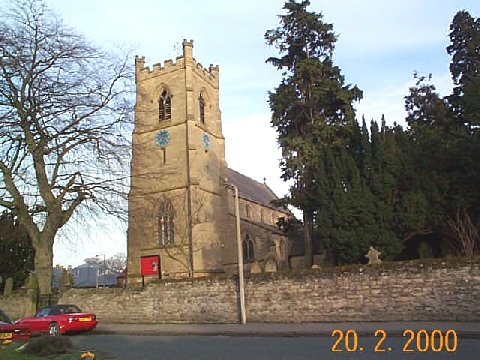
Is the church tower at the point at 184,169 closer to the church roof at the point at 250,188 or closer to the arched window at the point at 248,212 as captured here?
the arched window at the point at 248,212

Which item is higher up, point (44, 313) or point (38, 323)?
point (44, 313)

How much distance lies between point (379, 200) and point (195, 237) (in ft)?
63.6

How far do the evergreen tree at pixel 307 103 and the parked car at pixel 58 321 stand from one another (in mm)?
13186

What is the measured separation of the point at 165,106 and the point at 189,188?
9663 mm

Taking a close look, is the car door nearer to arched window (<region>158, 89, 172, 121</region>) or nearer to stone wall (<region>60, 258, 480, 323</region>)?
stone wall (<region>60, 258, 480, 323</region>)

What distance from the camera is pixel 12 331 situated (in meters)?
16.2

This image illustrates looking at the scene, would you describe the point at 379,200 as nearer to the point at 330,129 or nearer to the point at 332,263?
the point at 332,263

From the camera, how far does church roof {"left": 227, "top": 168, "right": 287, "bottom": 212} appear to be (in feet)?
170

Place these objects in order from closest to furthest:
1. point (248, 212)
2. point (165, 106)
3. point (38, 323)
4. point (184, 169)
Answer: point (38, 323), point (184, 169), point (165, 106), point (248, 212)

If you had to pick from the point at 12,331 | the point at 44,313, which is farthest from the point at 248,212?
the point at 12,331

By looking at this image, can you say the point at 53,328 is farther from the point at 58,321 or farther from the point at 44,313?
the point at 44,313

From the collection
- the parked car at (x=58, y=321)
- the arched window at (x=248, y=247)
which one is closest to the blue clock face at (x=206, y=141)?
the arched window at (x=248, y=247)

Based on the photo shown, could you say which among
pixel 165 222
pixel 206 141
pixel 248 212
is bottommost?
pixel 165 222

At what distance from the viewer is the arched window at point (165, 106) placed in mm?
44475
